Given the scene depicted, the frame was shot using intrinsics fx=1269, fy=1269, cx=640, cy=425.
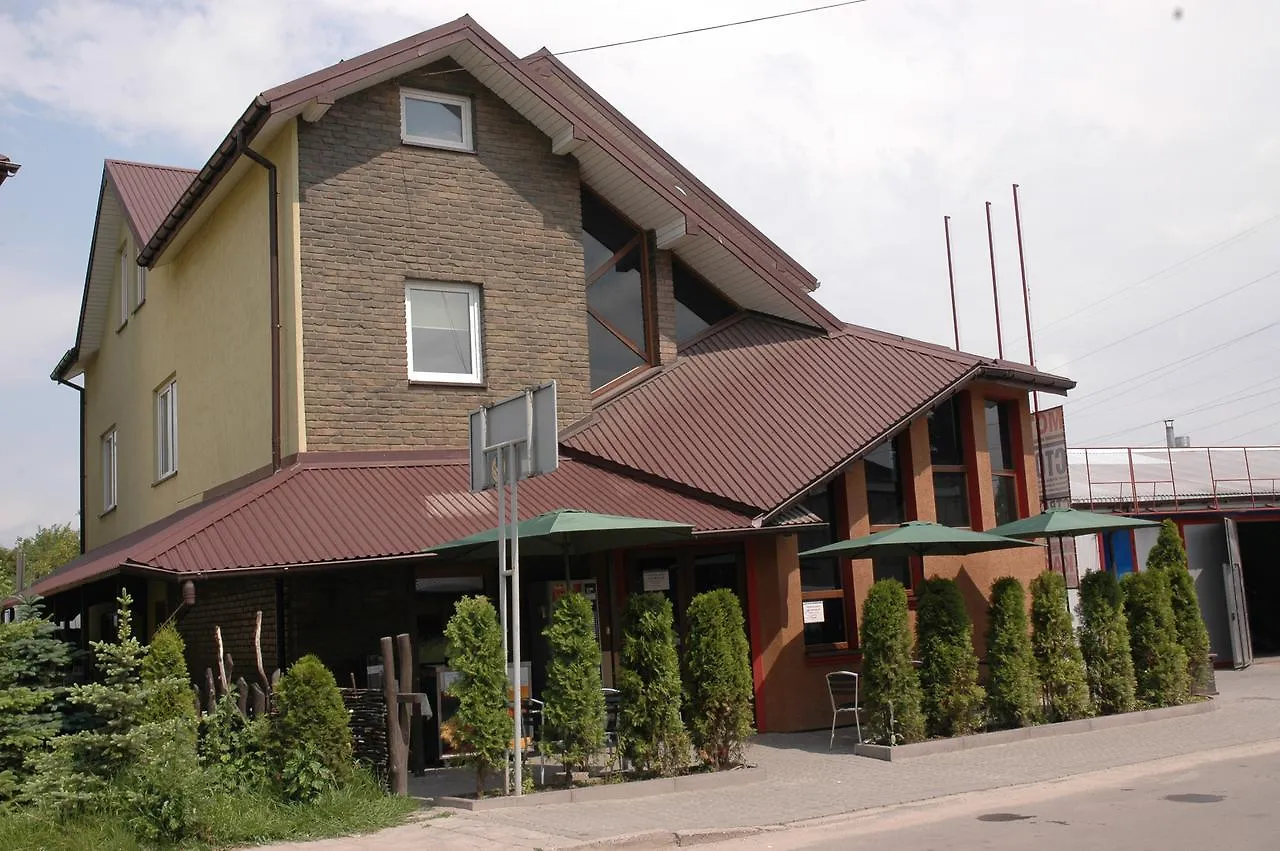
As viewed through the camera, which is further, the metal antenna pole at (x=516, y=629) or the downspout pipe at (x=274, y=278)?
the downspout pipe at (x=274, y=278)

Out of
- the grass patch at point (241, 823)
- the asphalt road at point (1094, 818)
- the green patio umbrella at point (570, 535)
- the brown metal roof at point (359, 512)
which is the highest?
the brown metal roof at point (359, 512)

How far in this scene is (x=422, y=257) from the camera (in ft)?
52.6

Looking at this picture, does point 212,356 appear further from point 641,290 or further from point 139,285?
point 641,290

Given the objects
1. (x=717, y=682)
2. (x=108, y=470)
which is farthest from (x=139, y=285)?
(x=717, y=682)

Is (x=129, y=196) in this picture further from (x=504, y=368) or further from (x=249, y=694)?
(x=249, y=694)

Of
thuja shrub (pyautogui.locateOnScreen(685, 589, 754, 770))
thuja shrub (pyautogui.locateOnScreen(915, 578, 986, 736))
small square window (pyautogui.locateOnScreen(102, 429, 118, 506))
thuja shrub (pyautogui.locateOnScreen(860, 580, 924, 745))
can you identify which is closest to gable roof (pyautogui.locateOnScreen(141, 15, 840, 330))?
thuja shrub (pyautogui.locateOnScreen(915, 578, 986, 736))

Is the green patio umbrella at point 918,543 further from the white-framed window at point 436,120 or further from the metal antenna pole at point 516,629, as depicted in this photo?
the white-framed window at point 436,120

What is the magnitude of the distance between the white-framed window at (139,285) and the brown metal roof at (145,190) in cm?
93

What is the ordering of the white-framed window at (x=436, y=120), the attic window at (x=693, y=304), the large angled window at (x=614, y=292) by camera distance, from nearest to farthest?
the white-framed window at (x=436, y=120), the large angled window at (x=614, y=292), the attic window at (x=693, y=304)

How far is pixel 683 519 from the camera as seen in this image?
14.5 m

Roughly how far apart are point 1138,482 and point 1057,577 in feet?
51.1

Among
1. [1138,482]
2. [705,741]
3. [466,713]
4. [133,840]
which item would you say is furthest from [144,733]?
[1138,482]

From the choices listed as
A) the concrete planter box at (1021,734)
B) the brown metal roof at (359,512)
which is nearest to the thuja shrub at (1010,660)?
the concrete planter box at (1021,734)

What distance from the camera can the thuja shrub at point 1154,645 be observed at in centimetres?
1585
